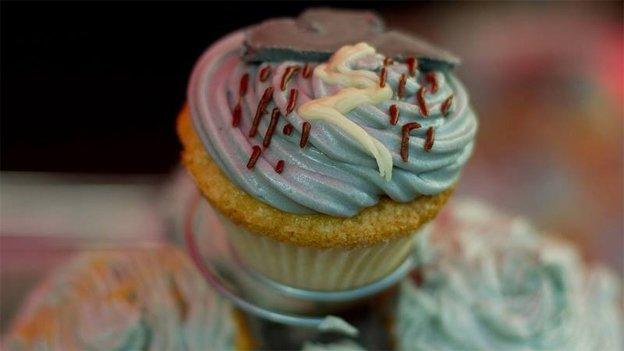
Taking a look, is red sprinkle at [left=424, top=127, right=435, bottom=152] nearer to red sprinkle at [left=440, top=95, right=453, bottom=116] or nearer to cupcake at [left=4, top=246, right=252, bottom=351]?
red sprinkle at [left=440, top=95, right=453, bottom=116]

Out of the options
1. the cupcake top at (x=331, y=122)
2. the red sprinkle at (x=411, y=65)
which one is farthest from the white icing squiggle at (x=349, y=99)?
the red sprinkle at (x=411, y=65)

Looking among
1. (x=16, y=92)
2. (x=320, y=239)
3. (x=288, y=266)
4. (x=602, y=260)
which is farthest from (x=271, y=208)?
(x=16, y=92)

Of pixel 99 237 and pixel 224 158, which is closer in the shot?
pixel 224 158

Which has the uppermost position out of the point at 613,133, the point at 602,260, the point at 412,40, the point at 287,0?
the point at 412,40

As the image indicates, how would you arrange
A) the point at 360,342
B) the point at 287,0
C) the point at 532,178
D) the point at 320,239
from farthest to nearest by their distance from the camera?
the point at 287,0
the point at 532,178
the point at 360,342
the point at 320,239

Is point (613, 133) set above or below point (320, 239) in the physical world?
below

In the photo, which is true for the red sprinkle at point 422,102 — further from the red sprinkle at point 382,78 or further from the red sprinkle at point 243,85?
the red sprinkle at point 243,85

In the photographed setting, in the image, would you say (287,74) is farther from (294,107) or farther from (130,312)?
(130,312)

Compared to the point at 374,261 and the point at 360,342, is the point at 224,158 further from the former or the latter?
the point at 360,342
